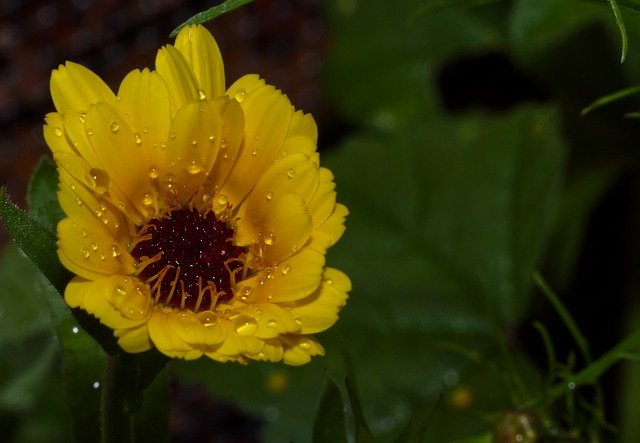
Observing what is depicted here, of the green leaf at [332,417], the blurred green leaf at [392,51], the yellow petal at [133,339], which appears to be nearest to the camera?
the yellow petal at [133,339]

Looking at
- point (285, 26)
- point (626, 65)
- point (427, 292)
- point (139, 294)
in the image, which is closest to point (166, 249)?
point (139, 294)

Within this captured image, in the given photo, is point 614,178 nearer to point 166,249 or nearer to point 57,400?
point 57,400

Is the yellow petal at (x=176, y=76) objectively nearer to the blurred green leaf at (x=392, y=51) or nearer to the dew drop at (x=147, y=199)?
the dew drop at (x=147, y=199)

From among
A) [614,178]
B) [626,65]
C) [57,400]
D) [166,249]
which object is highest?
[166,249]

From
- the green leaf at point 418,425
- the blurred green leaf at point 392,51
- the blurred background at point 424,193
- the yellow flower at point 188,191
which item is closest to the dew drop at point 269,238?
the yellow flower at point 188,191

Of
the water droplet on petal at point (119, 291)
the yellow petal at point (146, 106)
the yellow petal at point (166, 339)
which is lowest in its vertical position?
the yellow petal at point (166, 339)

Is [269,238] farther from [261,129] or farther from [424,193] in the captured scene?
[424,193]

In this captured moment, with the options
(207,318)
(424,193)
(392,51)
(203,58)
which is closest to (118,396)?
(207,318)
